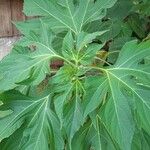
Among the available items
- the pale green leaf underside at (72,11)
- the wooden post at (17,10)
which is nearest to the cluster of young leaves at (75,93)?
the pale green leaf underside at (72,11)

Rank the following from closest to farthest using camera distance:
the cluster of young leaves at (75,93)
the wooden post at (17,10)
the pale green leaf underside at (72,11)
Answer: the cluster of young leaves at (75,93) < the pale green leaf underside at (72,11) < the wooden post at (17,10)

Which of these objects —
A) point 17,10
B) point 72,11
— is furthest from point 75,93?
point 17,10

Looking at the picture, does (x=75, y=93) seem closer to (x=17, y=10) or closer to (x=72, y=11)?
(x=72, y=11)

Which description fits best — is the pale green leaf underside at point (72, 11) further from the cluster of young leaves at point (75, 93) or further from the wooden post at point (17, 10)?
the wooden post at point (17, 10)

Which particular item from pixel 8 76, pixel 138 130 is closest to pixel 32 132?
pixel 8 76

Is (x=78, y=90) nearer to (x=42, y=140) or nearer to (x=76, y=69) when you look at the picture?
(x=76, y=69)

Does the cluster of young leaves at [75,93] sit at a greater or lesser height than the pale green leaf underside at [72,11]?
lesser

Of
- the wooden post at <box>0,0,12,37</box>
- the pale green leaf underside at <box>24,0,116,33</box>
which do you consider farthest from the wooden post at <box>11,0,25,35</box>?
the pale green leaf underside at <box>24,0,116,33</box>

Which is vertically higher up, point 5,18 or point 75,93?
point 75,93
